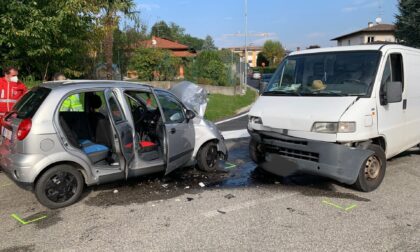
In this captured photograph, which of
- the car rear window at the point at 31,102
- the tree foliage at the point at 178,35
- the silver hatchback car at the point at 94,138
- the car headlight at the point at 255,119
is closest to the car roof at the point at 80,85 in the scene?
the silver hatchback car at the point at 94,138

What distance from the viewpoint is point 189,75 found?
25844mm

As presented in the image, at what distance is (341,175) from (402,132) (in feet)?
6.36

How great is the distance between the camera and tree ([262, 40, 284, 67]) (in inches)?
3708

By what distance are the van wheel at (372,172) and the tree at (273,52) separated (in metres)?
90.0

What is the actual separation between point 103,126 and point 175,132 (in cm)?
107

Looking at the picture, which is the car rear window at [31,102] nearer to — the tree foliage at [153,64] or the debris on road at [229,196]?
the debris on road at [229,196]

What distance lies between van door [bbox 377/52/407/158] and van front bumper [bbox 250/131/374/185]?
2.43ft

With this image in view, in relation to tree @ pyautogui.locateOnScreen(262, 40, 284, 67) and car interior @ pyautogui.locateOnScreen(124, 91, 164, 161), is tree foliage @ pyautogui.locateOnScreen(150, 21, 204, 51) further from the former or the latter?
car interior @ pyautogui.locateOnScreen(124, 91, 164, 161)

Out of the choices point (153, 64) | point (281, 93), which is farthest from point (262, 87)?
point (153, 64)

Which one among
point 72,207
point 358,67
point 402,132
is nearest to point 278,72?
point 358,67

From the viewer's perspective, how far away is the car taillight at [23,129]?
182 inches

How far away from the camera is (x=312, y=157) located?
527 cm

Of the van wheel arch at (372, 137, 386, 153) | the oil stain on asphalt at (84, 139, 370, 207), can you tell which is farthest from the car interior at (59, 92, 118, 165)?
the van wheel arch at (372, 137, 386, 153)

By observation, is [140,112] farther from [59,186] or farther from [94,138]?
[59,186]
